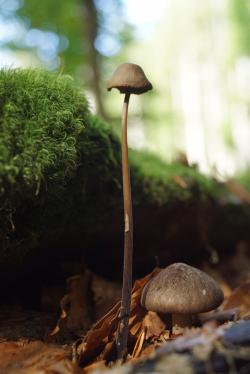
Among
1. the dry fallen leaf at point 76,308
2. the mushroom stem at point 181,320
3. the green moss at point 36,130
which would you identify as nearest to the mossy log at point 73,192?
the green moss at point 36,130

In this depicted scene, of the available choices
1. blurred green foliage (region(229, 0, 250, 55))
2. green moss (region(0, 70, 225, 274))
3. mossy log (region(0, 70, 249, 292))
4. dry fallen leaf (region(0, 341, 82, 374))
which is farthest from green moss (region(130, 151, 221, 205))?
blurred green foliage (region(229, 0, 250, 55))

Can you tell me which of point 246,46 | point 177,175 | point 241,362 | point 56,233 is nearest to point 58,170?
point 56,233

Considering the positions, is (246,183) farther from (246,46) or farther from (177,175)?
(246,46)

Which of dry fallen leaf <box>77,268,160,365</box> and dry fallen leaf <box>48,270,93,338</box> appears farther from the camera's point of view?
Answer: dry fallen leaf <box>48,270,93,338</box>

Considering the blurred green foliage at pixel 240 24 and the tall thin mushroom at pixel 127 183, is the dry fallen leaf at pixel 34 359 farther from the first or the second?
the blurred green foliage at pixel 240 24

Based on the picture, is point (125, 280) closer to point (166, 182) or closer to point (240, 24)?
point (166, 182)

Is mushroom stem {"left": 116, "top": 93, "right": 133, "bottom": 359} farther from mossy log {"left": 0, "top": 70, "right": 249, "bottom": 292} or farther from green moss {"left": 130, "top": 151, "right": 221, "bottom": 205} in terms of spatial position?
green moss {"left": 130, "top": 151, "right": 221, "bottom": 205}
